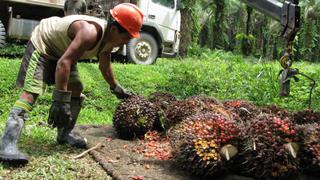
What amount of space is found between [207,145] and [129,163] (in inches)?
30.6

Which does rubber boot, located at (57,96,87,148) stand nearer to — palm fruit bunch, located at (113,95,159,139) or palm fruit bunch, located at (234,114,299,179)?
palm fruit bunch, located at (113,95,159,139)

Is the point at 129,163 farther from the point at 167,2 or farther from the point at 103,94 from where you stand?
the point at 167,2

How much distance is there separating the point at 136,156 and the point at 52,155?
2.43 ft

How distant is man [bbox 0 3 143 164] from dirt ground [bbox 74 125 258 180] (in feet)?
1.04

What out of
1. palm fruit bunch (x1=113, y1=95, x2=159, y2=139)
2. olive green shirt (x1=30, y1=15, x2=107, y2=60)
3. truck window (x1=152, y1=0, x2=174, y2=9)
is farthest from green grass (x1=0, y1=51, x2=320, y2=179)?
truck window (x1=152, y1=0, x2=174, y2=9)

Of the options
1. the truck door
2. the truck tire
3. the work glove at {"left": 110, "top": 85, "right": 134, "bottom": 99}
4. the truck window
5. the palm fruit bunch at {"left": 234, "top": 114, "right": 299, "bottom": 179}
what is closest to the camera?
the palm fruit bunch at {"left": 234, "top": 114, "right": 299, "bottom": 179}

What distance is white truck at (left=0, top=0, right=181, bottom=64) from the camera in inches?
407

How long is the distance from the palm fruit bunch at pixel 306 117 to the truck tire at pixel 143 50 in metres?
7.47

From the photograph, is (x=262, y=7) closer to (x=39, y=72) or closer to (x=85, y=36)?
(x=85, y=36)

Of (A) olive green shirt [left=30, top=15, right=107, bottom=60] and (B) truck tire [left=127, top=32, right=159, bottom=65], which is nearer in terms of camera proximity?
(A) olive green shirt [left=30, top=15, right=107, bottom=60]

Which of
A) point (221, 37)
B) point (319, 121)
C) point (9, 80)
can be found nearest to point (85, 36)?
point (319, 121)

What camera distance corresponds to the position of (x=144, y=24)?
1147 cm

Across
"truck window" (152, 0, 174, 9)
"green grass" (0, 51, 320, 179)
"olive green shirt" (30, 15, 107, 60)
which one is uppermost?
"truck window" (152, 0, 174, 9)

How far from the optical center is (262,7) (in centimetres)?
434
